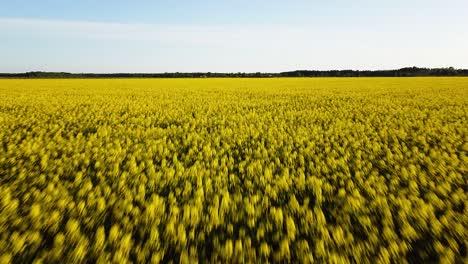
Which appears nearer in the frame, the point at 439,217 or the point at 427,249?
the point at 427,249

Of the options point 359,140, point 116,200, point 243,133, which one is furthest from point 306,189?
point 243,133

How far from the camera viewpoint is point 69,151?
657cm

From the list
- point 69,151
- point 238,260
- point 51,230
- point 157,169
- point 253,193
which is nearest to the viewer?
point 238,260

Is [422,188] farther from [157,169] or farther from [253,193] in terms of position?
[157,169]

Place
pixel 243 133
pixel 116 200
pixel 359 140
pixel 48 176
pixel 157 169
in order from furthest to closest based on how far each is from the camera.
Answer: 1. pixel 243 133
2. pixel 359 140
3. pixel 157 169
4. pixel 48 176
5. pixel 116 200

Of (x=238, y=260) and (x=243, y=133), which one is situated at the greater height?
(x=238, y=260)

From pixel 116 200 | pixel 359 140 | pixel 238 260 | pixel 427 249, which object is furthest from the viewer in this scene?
pixel 359 140

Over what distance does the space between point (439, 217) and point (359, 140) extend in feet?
12.6

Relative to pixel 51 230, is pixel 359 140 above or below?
below

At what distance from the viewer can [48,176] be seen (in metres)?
5.10

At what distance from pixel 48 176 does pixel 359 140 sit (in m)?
5.76

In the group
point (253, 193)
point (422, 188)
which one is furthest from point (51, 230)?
point (422, 188)

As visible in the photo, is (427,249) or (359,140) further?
(359,140)

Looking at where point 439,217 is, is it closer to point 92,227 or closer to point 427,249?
point 427,249
